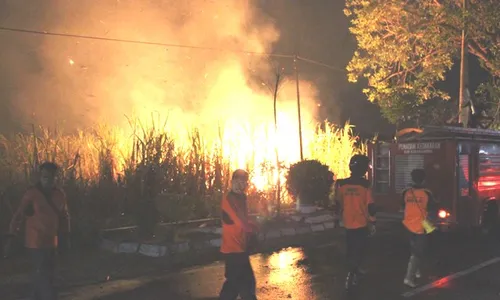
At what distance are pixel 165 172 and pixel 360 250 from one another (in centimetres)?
525

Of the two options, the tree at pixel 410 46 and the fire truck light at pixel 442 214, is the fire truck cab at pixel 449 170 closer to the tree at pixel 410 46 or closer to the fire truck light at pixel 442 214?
the fire truck light at pixel 442 214

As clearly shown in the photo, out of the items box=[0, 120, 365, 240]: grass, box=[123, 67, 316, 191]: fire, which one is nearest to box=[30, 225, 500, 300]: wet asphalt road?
box=[0, 120, 365, 240]: grass

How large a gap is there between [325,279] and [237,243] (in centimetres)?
277

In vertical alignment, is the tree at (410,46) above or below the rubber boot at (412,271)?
above

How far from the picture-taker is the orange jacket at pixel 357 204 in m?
6.04

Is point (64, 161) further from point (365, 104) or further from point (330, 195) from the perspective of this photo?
point (365, 104)

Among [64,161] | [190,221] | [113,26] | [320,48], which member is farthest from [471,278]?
[320,48]

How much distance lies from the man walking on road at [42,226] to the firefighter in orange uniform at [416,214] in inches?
165

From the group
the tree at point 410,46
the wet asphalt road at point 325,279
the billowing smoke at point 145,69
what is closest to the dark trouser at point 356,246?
the wet asphalt road at point 325,279

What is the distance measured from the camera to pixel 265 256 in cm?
852

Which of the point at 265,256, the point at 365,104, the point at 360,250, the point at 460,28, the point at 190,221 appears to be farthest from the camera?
the point at 365,104

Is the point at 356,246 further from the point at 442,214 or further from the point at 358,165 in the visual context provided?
the point at 442,214

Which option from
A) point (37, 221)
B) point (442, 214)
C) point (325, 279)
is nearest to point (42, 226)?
point (37, 221)

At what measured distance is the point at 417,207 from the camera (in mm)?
6414
